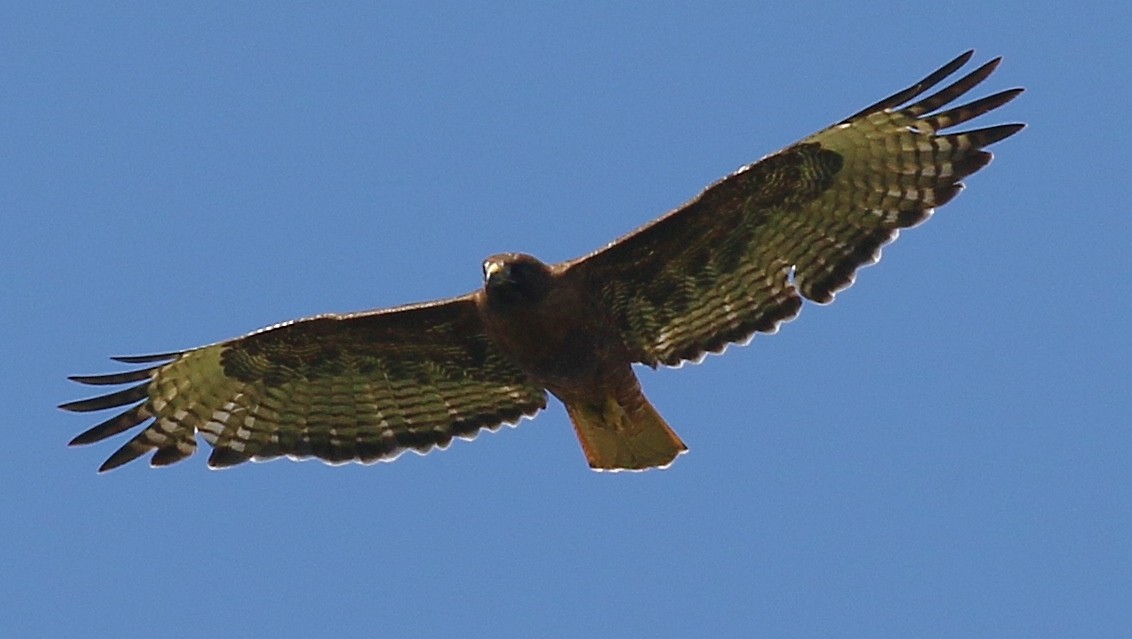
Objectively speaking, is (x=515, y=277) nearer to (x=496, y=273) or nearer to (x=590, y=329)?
(x=496, y=273)

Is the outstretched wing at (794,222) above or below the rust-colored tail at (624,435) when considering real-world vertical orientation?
above

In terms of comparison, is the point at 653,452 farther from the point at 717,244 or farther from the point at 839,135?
the point at 839,135

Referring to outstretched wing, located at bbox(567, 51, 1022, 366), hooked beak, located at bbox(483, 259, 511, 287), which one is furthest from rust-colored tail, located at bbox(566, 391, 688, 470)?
Answer: hooked beak, located at bbox(483, 259, 511, 287)

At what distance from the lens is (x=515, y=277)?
1374cm

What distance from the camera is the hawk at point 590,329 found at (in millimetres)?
14086

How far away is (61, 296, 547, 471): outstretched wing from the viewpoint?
48.9 ft

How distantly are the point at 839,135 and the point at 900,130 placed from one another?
15.8 inches

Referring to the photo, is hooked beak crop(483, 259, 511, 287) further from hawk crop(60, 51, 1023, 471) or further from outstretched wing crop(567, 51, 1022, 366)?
outstretched wing crop(567, 51, 1022, 366)

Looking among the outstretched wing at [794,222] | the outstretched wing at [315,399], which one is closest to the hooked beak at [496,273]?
the outstretched wing at [794,222]

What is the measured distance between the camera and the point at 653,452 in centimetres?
1472

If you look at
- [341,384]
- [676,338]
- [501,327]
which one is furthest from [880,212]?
[341,384]

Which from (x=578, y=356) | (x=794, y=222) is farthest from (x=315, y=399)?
(x=794, y=222)

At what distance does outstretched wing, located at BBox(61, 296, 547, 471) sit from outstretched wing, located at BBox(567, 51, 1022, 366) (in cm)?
115

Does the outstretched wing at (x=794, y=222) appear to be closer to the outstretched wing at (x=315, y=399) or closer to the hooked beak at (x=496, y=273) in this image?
the hooked beak at (x=496, y=273)
